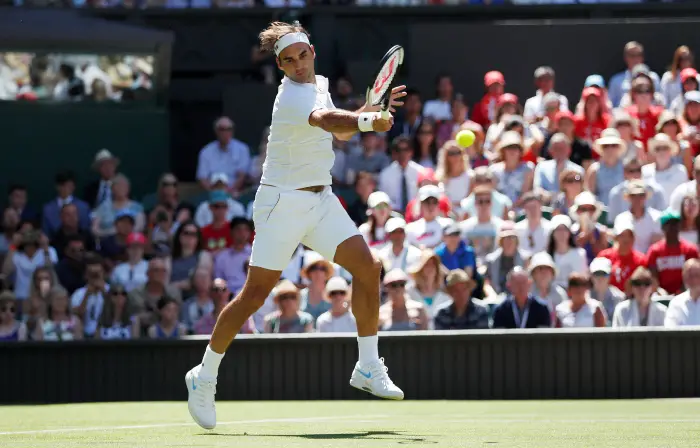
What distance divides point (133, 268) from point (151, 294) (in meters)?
0.74

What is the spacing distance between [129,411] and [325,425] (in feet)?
7.96

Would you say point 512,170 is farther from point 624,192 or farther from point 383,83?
point 383,83

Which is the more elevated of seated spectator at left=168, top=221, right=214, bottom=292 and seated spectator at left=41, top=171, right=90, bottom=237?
seated spectator at left=41, top=171, right=90, bottom=237

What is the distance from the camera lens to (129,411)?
10.0m

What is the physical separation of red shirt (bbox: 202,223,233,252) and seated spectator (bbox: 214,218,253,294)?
29cm

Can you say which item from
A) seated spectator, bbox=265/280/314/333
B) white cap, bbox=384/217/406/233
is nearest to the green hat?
white cap, bbox=384/217/406/233

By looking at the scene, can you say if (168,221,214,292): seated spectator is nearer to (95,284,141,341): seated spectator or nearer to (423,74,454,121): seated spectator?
(95,284,141,341): seated spectator

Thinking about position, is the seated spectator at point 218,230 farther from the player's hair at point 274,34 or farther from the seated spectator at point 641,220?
the player's hair at point 274,34

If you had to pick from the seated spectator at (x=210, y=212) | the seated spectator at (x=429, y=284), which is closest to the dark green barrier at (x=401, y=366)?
the seated spectator at (x=429, y=284)

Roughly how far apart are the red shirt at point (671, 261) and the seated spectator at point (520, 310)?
1.32 m

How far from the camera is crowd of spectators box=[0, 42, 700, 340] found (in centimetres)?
1206

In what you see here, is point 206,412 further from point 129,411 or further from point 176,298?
point 176,298

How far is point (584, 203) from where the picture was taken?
13.2m

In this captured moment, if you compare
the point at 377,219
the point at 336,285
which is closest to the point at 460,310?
the point at 336,285
